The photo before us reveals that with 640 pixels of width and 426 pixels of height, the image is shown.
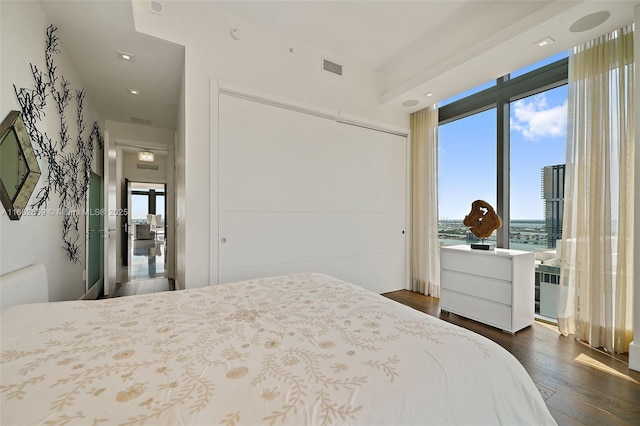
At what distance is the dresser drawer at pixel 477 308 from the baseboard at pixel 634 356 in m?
0.78

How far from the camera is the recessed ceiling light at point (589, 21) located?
2.11 meters

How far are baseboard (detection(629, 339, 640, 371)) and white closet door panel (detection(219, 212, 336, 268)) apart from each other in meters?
2.66

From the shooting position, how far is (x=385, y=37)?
10.3 ft

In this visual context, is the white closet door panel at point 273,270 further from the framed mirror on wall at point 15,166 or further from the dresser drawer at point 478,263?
the framed mirror on wall at point 15,166

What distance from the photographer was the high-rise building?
2.81 m

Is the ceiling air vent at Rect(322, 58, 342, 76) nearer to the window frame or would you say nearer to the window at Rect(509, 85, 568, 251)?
the window frame

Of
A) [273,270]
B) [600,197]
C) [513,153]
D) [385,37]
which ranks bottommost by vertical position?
[273,270]

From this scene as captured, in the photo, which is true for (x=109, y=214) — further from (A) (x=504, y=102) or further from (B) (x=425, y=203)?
(A) (x=504, y=102)

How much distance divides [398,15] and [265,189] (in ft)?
7.36

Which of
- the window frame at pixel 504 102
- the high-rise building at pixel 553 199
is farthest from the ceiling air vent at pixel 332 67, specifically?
the high-rise building at pixel 553 199

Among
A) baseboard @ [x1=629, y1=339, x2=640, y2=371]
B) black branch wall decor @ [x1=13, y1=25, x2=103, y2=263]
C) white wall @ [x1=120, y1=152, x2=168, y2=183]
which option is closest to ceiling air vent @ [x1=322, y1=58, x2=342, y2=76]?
black branch wall decor @ [x1=13, y1=25, x2=103, y2=263]

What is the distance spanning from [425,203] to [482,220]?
3.28 ft

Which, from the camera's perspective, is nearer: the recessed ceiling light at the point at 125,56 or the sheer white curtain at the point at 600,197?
the sheer white curtain at the point at 600,197

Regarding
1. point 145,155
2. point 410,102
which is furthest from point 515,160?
point 145,155
